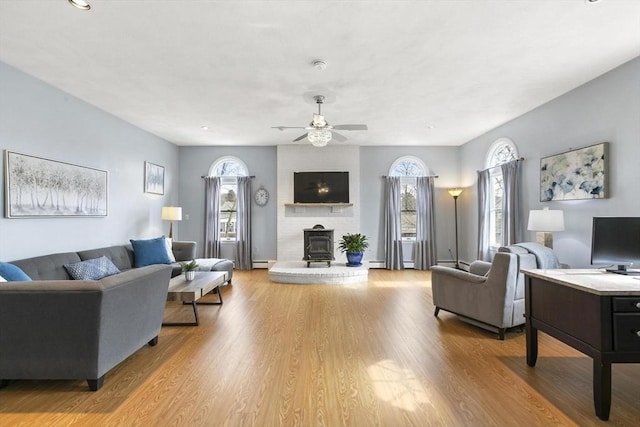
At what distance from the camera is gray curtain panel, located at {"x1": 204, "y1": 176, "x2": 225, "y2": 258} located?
772 cm

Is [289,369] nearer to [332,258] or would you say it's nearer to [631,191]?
[631,191]

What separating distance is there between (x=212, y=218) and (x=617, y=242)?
280 inches

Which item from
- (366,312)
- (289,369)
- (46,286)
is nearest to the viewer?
(46,286)

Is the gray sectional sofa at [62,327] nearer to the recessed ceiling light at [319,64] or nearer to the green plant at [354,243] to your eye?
the recessed ceiling light at [319,64]

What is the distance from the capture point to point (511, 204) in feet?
17.7

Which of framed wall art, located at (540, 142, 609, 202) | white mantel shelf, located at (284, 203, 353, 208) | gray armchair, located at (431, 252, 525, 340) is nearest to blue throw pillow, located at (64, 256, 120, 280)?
white mantel shelf, located at (284, 203, 353, 208)

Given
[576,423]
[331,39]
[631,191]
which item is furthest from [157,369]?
[631,191]

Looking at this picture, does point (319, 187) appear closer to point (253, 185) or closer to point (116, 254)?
point (253, 185)

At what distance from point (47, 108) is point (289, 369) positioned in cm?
426

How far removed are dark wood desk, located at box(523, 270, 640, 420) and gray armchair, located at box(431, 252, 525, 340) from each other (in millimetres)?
843

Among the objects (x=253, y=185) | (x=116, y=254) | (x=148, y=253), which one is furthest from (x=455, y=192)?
(x=116, y=254)

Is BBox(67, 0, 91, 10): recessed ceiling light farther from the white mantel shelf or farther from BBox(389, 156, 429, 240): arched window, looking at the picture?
BBox(389, 156, 429, 240): arched window

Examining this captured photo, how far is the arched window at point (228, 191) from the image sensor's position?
7922mm

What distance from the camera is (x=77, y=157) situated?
4562mm
